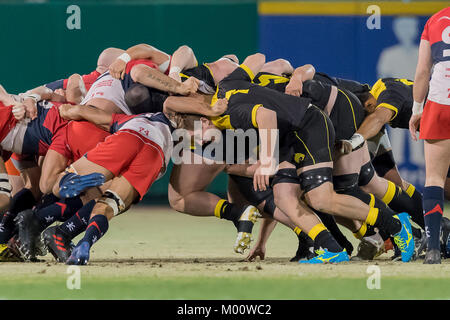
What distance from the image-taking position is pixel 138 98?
668 centimetres

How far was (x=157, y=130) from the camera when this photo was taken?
636 centimetres

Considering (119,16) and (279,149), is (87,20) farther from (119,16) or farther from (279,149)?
(279,149)

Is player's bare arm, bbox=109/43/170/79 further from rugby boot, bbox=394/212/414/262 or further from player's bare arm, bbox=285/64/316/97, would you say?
rugby boot, bbox=394/212/414/262

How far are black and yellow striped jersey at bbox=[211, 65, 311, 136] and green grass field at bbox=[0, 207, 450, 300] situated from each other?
107 centimetres

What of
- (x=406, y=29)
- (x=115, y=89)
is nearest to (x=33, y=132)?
(x=115, y=89)

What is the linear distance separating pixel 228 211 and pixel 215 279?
5.23ft

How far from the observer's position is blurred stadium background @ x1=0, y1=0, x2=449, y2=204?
12352mm

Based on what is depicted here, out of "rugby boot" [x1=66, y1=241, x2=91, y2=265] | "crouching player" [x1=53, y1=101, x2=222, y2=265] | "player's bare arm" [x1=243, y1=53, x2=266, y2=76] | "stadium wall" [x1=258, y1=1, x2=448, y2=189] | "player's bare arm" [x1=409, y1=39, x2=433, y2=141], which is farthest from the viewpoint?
"stadium wall" [x1=258, y1=1, x2=448, y2=189]

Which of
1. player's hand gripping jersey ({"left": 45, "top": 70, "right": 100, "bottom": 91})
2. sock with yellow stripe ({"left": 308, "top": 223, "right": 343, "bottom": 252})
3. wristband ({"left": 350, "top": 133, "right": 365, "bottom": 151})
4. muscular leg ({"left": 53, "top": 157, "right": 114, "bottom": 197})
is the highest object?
player's hand gripping jersey ({"left": 45, "top": 70, "right": 100, "bottom": 91})

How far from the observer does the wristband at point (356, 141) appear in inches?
254

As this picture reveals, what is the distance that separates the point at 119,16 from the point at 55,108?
19.2 ft

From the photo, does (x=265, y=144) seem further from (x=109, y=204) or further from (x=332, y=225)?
(x=332, y=225)

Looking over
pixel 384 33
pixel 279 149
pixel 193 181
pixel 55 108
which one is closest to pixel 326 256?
pixel 279 149

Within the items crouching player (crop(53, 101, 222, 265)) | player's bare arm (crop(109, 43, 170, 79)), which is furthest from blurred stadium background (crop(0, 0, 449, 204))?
crouching player (crop(53, 101, 222, 265))
